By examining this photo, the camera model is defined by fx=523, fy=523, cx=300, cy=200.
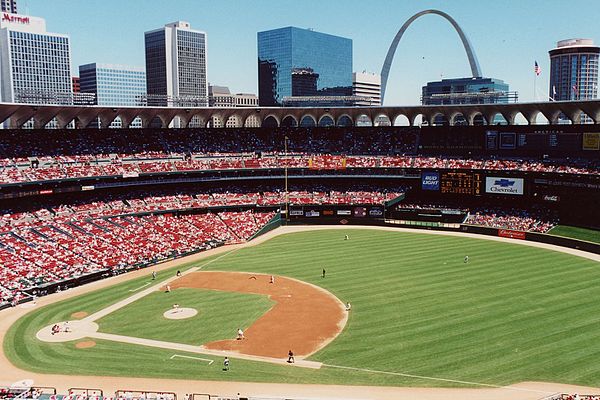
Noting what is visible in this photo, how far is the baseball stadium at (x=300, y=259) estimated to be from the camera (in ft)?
90.7

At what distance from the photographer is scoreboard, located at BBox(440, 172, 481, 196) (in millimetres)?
68750

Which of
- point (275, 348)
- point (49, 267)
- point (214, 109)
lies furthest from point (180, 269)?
point (214, 109)

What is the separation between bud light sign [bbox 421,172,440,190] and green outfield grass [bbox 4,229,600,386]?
18.1 m

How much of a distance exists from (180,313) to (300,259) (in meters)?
18.2

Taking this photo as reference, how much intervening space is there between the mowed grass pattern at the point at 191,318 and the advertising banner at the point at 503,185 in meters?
39.8

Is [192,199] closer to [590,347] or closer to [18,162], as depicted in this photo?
[18,162]

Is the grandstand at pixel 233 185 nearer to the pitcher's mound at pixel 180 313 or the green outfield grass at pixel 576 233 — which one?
the green outfield grass at pixel 576 233

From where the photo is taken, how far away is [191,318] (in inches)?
1409

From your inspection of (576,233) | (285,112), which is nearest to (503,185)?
(576,233)

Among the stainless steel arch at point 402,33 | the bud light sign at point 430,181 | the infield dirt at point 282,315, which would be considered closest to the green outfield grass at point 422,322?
the infield dirt at point 282,315

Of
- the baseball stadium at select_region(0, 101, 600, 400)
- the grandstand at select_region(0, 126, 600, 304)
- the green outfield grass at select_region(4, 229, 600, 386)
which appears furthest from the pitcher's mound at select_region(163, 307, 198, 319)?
the grandstand at select_region(0, 126, 600, 304)

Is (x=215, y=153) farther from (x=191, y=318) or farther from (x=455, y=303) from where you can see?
(x=455, y=303)

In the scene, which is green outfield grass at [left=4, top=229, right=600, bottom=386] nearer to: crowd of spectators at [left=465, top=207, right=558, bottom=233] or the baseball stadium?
the baseball stadium

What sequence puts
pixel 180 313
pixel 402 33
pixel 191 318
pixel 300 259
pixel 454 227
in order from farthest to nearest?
pixel 402 33 < pixel 454 227 < pixel 300 259 < pixel 180 313 < pixel 191 318
